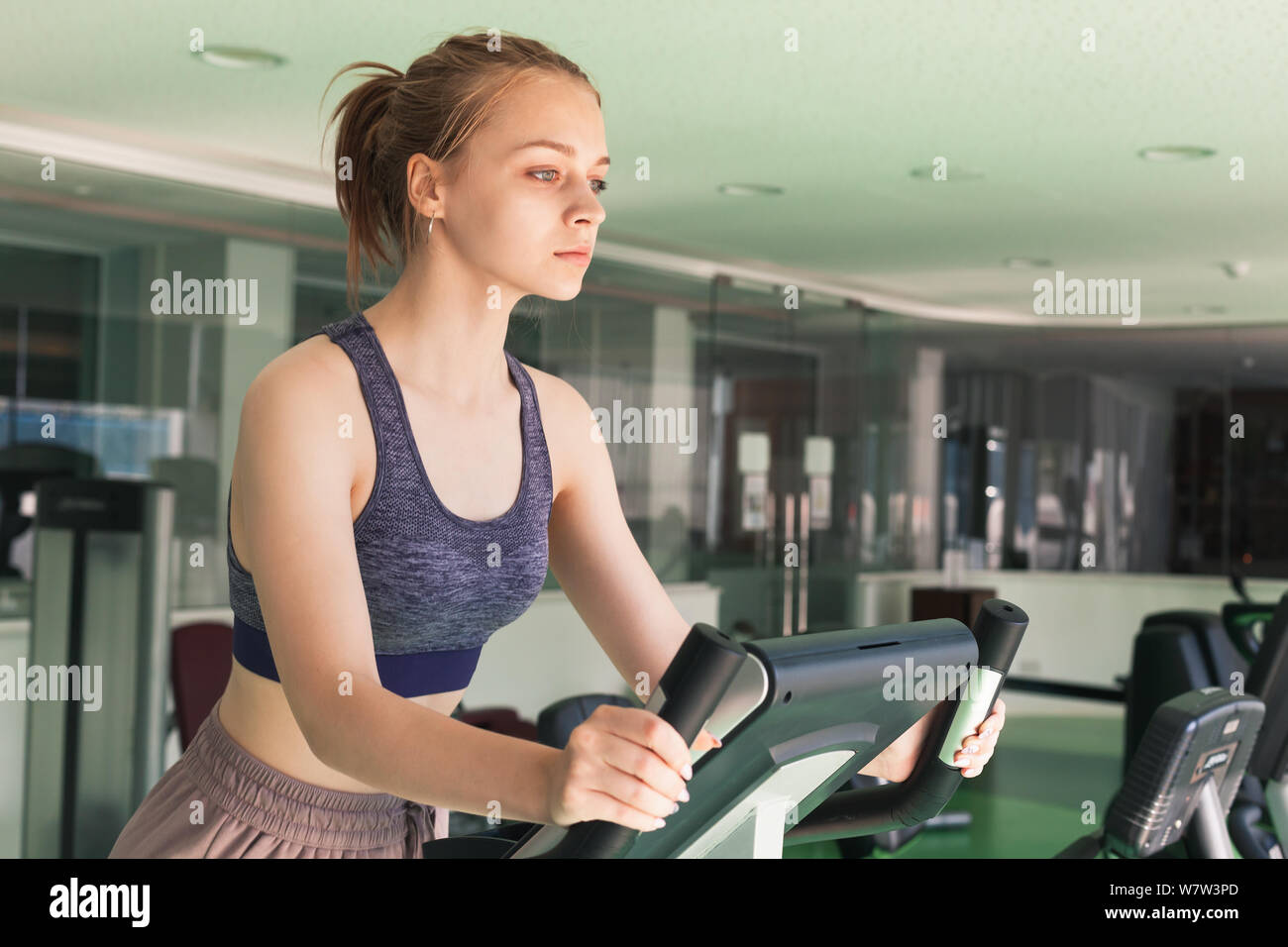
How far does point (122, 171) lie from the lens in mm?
4914

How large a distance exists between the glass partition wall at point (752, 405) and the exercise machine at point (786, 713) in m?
1.36

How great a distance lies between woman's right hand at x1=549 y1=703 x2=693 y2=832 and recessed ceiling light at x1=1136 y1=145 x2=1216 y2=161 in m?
4.59

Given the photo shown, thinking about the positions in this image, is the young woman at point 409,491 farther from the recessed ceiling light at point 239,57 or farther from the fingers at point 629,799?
the recessed ceiling light at point 239,57

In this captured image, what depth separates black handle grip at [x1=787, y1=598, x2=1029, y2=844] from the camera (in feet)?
3.06

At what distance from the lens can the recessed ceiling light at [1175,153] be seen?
4723mm

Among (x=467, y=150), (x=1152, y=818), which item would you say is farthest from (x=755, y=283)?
(x=467, y=150)

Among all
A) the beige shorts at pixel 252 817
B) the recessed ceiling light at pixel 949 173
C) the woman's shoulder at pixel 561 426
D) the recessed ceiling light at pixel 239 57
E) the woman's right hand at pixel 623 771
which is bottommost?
the beige shorts at pixel 252 817

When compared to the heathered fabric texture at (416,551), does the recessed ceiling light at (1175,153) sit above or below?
above

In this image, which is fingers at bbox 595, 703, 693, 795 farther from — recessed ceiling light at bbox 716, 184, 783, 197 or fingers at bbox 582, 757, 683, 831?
recessed ceiling light at bbox 716, 184, 783, 197

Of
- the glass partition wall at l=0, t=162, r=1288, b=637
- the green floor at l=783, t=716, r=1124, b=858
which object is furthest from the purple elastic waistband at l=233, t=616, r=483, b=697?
the green floor at l=783, t=716, r=1124, b=858

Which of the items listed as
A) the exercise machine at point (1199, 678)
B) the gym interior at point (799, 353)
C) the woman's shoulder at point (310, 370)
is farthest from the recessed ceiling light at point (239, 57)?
the woman's shoulder at point (310, 370)

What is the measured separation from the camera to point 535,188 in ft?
3.24

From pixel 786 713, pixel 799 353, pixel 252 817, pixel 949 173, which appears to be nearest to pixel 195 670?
pixel 252 817
